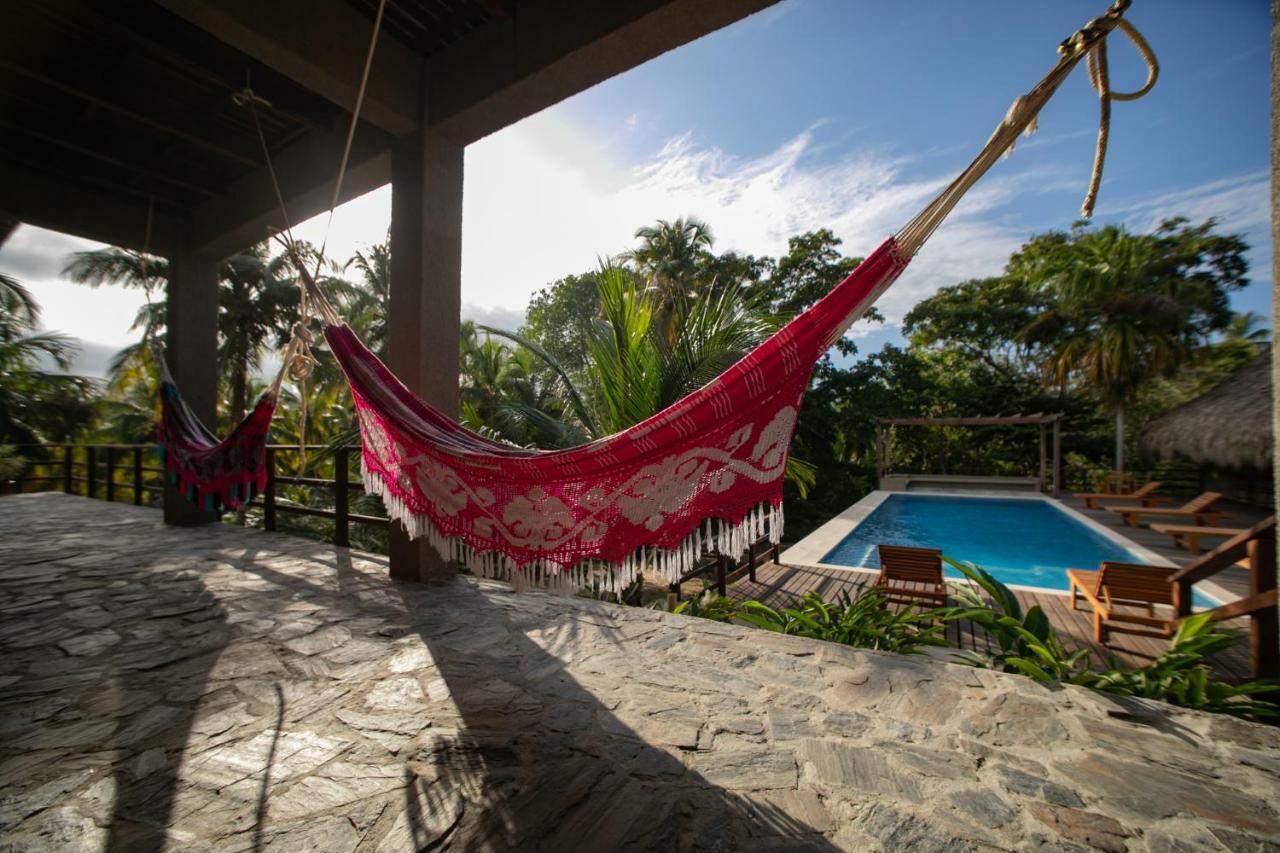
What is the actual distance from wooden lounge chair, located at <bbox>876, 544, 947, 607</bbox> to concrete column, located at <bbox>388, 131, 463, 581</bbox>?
2649mm

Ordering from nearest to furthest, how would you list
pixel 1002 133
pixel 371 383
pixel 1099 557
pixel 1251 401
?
pixel 1002 133 → pixel 371 383 → pixel 1099 557 → pixel 1251 401

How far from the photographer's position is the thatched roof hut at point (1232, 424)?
5.97 m

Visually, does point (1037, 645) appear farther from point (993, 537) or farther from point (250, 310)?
point (250, 310)

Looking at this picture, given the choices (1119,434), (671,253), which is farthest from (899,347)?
(671,253)

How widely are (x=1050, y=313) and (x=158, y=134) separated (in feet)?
44.2

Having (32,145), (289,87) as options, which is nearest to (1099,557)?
(289,87)

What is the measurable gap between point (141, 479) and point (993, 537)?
32.6 feet

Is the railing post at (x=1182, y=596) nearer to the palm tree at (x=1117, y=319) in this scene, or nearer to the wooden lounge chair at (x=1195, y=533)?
the wooden lounge chair at (x=1195, y=533)

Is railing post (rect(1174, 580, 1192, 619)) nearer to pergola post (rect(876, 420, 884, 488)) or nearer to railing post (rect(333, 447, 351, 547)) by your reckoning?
railing post (rect(333, 447, 351, 547))

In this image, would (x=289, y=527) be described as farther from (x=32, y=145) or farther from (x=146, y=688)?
(x=146, y=688)

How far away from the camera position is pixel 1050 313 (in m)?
10.6

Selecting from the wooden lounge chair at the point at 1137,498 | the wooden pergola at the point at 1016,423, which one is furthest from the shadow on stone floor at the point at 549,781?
the wooden pergola at the point at 1016,423

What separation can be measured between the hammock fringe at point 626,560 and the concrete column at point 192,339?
3442mm

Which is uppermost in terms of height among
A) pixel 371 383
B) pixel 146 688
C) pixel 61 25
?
pixel 61 25
